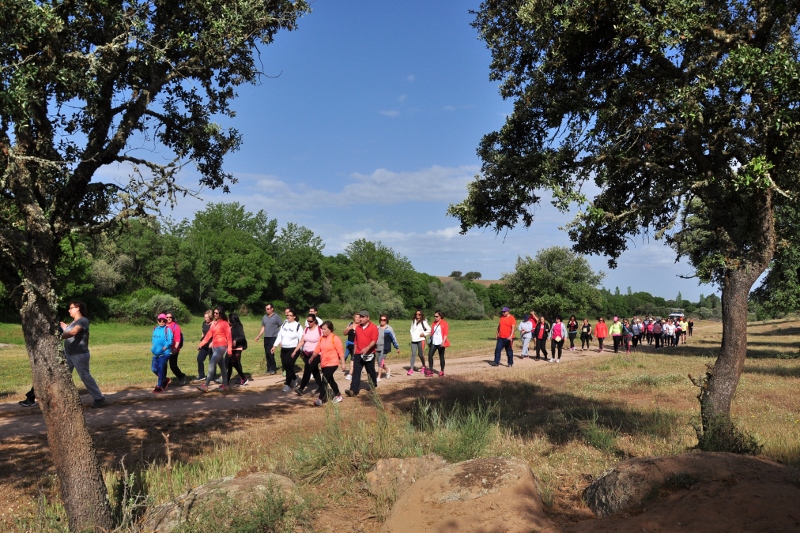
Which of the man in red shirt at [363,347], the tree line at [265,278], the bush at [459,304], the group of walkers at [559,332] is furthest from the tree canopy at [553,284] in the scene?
the bush at [459,304]

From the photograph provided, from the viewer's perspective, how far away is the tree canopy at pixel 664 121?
22.2ft

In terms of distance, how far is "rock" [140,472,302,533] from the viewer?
Answer: 5410 millimetres

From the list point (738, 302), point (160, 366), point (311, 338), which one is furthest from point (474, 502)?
point (160, 366)

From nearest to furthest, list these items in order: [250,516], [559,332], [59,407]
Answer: [250,516]
[59,407]
[559,332]

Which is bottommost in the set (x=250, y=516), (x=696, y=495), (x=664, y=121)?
(x=250, y=516)

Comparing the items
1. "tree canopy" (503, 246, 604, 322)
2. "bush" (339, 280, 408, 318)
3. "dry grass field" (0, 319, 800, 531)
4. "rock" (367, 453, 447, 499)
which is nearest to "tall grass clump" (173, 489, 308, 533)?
"dry grass field" (0, 319, 800, 531)

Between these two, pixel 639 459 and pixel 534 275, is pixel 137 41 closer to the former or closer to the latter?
pixel 639 459

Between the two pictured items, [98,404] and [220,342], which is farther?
[220,342]

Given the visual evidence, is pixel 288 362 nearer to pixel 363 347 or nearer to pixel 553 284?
pixel 363 347

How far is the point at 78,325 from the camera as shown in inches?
415

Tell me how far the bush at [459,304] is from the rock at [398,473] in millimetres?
80127

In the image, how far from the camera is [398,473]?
21.2 ft

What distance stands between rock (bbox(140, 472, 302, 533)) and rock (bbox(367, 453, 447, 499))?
0.90 meters

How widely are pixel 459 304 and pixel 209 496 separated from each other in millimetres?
84142
